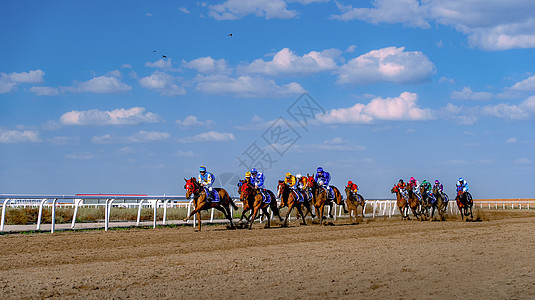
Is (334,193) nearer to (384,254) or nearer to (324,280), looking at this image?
(384,254)

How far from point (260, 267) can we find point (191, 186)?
762 centimetres

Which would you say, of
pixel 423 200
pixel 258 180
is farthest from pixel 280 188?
pixel 423 200

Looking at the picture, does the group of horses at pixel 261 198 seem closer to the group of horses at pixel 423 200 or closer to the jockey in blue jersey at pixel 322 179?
the jockey in blue jersey at pixel 322 179

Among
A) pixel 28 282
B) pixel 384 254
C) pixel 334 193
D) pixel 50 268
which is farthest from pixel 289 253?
pixel 334 193

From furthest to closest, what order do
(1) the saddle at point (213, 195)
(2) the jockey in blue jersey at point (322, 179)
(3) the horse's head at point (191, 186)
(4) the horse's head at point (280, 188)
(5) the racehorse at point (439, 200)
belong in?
(5) the racehorse at point (439, 200) < (2) the jockey in blue jersey at point (322, 179) < (4) the horse's head at point (280, 188) < (1) the saddle at point (213, 195) < (3) the horse's head at point (191, 186)

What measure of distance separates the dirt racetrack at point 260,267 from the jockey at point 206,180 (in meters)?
2.41

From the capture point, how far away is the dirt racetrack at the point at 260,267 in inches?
299

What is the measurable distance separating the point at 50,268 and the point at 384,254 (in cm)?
582

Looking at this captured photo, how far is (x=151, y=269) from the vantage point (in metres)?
9.32

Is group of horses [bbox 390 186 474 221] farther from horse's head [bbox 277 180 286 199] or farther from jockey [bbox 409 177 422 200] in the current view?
horse's head [bbox 277 180 286 199]

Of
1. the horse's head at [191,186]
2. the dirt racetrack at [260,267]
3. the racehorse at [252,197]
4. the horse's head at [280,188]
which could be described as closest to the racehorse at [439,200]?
the horse's head at [280,188]

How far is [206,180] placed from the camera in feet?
58.4

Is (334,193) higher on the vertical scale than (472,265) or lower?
higher

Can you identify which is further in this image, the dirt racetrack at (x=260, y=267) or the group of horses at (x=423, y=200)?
the group of horses at (x=423, y=200)
